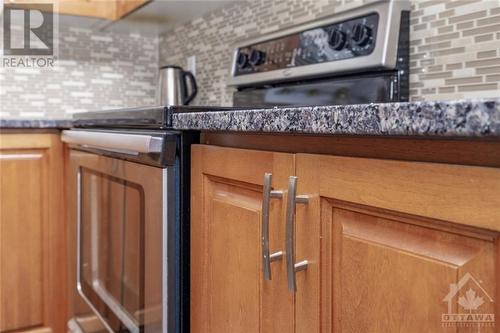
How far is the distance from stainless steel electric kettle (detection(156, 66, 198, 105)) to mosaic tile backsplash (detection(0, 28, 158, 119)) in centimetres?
38

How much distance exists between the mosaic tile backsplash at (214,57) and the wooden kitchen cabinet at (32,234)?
59cm

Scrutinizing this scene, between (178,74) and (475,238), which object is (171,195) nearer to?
(475,238)

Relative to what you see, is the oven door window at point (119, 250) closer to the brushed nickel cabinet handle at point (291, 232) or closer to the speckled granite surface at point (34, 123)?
the speckled granite surface at point (34, 123)

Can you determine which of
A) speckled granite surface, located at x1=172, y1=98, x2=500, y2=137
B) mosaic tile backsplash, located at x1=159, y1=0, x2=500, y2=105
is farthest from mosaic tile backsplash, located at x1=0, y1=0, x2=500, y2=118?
speckled granite surface, located at x1=172, y1=98, x2=500, y2=137

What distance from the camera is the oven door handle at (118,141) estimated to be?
95 cm

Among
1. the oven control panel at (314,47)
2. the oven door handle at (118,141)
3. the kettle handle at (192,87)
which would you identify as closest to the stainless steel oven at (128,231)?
the oven door handle at (118,141)

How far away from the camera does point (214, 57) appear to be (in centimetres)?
200

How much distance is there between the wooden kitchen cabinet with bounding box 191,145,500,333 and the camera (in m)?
0.48

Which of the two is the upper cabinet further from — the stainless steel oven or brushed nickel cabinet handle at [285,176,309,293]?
brushed nickel cabinet handle at [285,176,309,293]

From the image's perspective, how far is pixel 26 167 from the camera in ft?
5.36

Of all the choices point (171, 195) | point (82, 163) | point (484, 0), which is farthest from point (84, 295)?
point (484, 0)

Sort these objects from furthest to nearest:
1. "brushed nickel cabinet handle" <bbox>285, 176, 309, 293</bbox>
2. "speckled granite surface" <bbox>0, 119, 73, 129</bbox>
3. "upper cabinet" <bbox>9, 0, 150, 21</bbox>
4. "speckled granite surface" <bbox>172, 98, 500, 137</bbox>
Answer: "upper cabinet" <bbox>9, 0, 150, 21</bbox> → "speckled granite surface" <bbox>0, 119, 73, 129</bbox> → "brushed nickel cabinet handle" <bbox>285, 176, 309, 293</bbox> → "speckled granite surface" <bbox>172, 98, 500, 137</bbox>

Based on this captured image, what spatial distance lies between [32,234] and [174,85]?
795mm

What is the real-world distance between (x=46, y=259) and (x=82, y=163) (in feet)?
1.48
